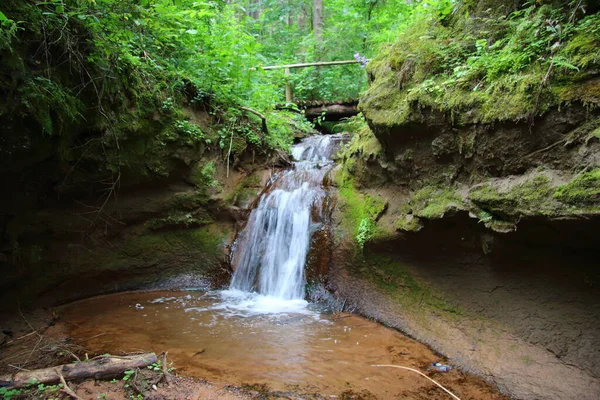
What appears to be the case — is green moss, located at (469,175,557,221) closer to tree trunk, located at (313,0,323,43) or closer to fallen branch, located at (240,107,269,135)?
fallen branch, located at (240,107,269,135)

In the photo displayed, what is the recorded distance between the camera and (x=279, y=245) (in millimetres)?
6371

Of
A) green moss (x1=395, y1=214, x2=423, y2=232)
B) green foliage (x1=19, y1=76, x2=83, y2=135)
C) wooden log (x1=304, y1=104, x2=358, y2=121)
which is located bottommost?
green moss (x1=395, y1=214, x2=423, y2=232)

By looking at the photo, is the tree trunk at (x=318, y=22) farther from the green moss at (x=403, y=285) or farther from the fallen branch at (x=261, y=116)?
the green moss at (x=403, y=285)

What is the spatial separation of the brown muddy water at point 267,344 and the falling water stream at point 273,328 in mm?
11

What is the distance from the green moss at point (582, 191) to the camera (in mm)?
2777

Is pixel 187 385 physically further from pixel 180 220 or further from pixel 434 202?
pixel 180 220

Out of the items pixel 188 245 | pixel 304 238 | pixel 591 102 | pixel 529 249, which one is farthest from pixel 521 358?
pixel 188 245

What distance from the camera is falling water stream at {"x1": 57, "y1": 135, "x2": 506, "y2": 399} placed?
138 inches

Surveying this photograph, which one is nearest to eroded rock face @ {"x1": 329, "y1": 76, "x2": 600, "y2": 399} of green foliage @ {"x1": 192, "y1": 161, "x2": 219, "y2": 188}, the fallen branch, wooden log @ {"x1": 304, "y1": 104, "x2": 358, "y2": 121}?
the fallen branch

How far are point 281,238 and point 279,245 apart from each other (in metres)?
0.13

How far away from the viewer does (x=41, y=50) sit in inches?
148

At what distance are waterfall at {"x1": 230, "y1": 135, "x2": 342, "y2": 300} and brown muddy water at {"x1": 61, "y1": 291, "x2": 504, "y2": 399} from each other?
1.55 ft

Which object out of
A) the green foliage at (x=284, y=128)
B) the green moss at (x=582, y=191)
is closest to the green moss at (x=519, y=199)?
the green moss at (x=582, y=191)

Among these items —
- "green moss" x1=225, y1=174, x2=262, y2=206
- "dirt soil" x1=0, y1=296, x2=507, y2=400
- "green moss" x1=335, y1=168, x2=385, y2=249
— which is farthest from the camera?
"green moss" x1=225, y1=174, x2=262, y2=206
